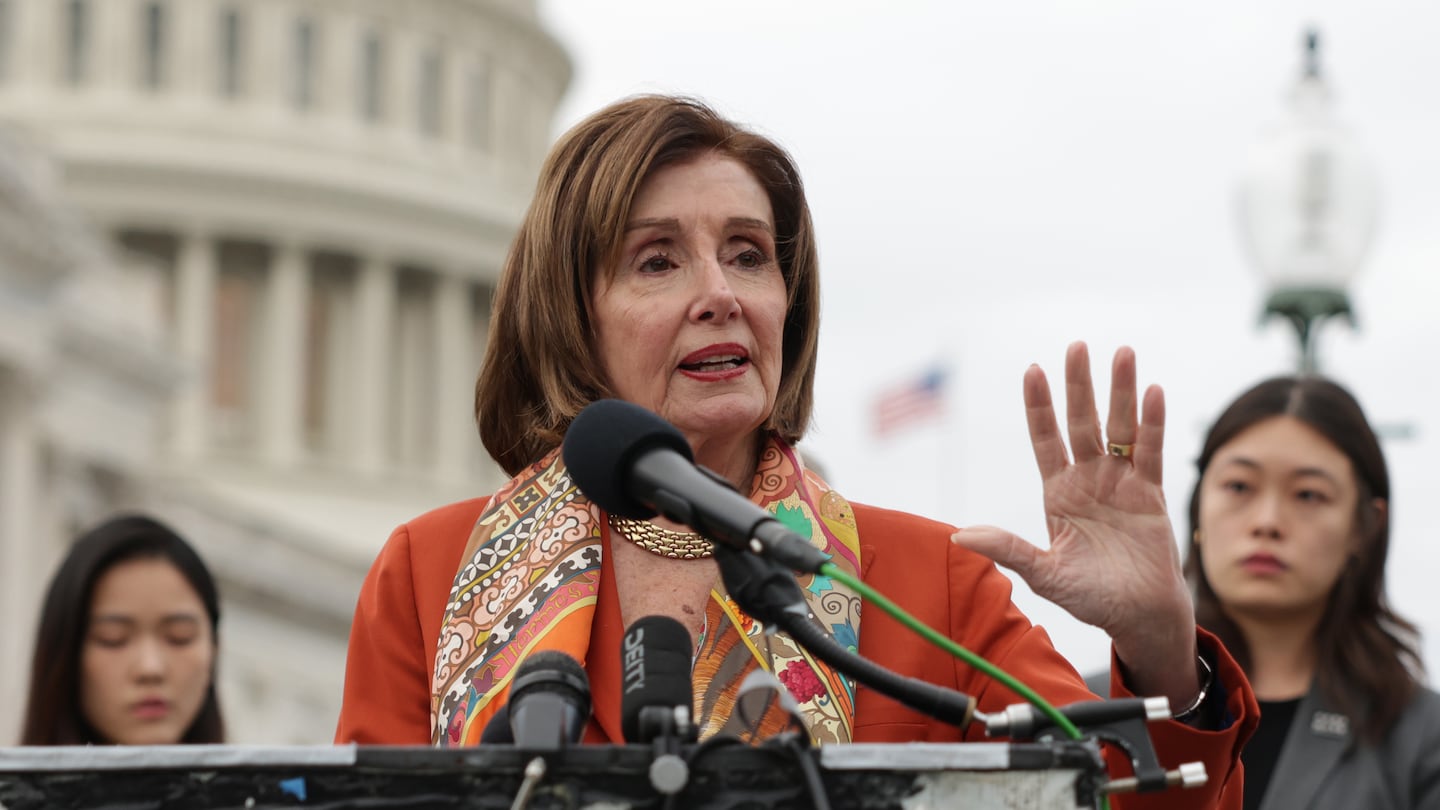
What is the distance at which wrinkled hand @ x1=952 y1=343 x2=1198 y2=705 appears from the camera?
356cm

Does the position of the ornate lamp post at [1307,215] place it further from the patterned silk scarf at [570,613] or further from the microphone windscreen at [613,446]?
the microphone windscreen at [613,446]

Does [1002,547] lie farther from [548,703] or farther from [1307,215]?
[1307,215]

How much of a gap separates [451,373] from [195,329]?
24.7ft

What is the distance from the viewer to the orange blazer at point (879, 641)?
3668 millimetres

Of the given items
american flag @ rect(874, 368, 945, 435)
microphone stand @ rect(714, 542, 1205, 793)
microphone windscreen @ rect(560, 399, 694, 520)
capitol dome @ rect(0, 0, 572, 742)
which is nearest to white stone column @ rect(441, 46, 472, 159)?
capitol dome @ rect(0, 0, 572, 742)

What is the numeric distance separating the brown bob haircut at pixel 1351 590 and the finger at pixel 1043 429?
2.13 meters

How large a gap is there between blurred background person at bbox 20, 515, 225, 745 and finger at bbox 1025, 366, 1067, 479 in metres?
3.45

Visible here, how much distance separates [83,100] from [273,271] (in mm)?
6636

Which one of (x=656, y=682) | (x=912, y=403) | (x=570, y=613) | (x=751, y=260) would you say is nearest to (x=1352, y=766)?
(x=751, y=260)

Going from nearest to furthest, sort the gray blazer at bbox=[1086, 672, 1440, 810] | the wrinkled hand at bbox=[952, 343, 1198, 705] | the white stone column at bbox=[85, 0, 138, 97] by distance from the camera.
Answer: the wrinkled hand at bbox=[952, 343, 1198, 705] → the gray blazer at bbox=[1086, 672, 1440, 810] → the white stone column at bbox=[85, 0, 138, 97]

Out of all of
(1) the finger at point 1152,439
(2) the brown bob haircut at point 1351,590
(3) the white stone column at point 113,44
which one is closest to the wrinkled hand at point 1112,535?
(1) the finger at point 1152,439

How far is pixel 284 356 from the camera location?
68562 millimetres

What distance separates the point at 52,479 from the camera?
139ft

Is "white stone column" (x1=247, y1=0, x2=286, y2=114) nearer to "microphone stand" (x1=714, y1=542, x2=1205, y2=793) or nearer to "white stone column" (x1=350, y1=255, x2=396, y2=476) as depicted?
"white stone column" (x1=350, y1=255, x2=396, y2=476)
